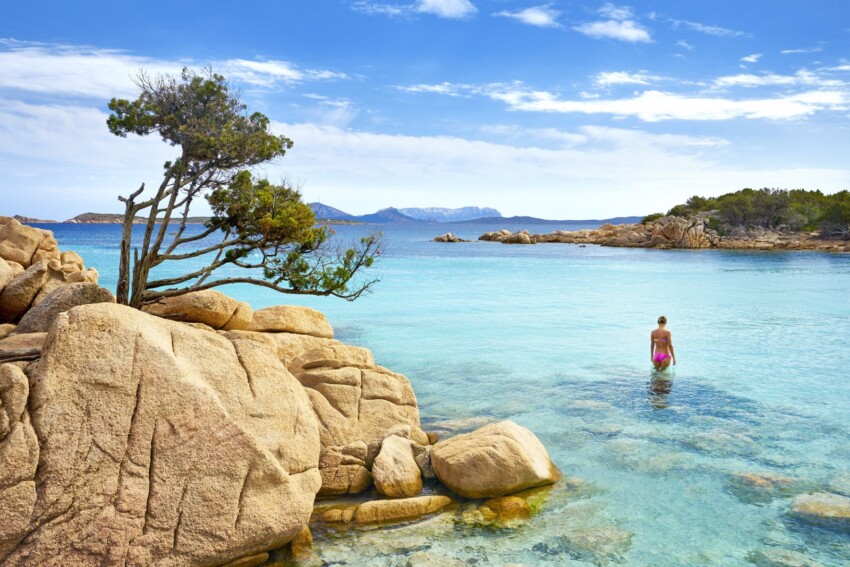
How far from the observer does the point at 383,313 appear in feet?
107

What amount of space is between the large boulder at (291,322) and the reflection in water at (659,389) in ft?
30.7

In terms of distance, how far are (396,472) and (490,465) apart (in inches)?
60.6

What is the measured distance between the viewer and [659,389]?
17.8 metres

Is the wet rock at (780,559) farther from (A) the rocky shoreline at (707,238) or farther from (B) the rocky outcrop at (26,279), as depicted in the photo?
(A) the rocky shoreline at (707,238)

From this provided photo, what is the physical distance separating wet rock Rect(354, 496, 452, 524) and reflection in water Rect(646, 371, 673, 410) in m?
8.00

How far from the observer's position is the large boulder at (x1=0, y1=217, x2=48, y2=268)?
69.5ft

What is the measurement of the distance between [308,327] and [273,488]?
11.1m


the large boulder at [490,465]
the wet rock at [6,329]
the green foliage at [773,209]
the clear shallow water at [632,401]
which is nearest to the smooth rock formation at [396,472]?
the large boulder at [490,465]

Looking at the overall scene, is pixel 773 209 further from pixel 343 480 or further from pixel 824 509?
pixel 343 480

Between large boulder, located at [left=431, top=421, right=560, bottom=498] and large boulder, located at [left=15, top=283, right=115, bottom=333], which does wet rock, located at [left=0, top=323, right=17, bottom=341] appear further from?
large boulder, located at [left=431, top=421, right=560, bottom=498]

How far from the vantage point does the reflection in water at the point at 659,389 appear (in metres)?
16.3

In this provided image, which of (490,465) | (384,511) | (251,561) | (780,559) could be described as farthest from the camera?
(490,465)

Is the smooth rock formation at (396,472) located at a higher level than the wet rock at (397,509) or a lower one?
higher

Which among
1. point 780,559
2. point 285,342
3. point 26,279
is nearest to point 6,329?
→ point 26,279
